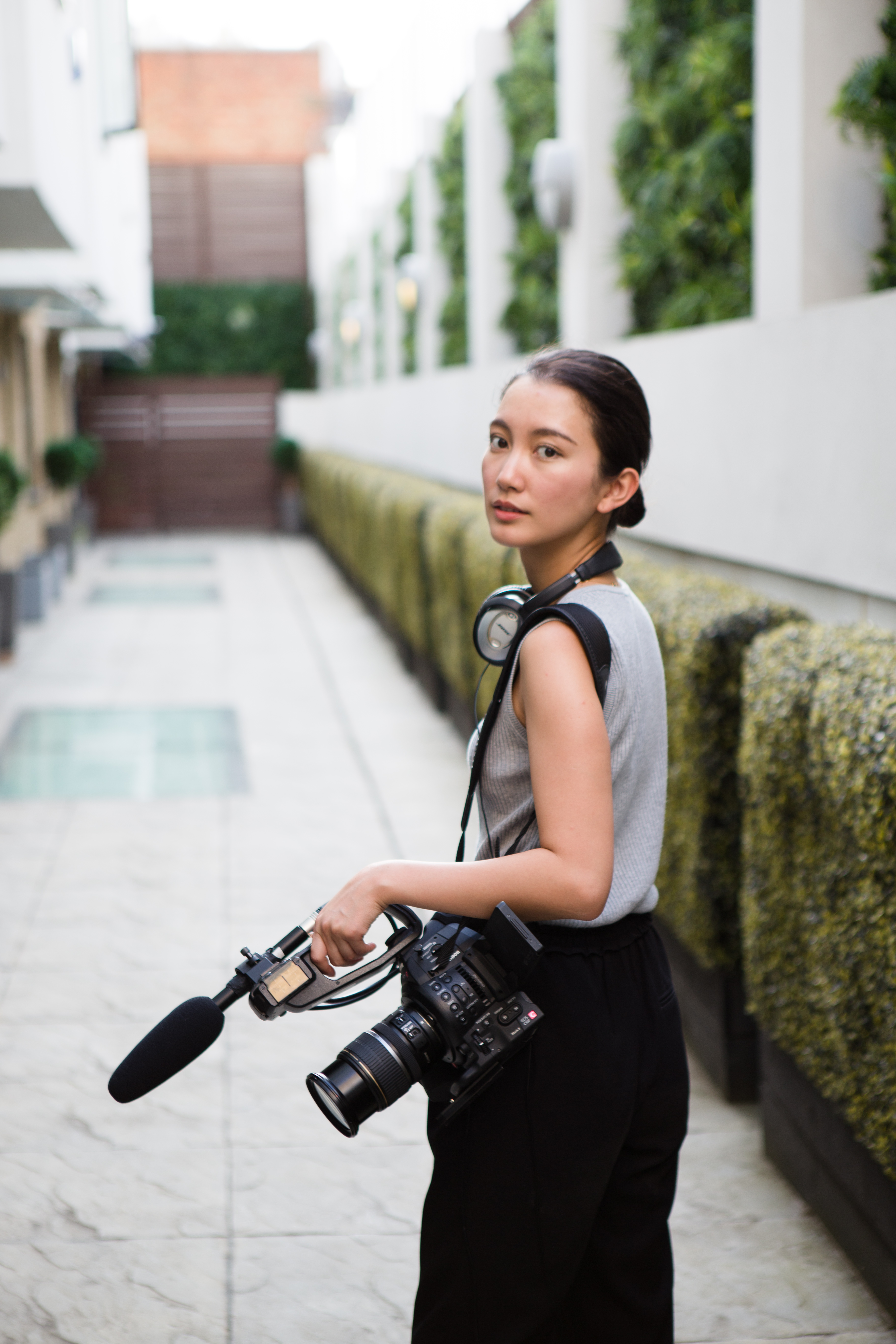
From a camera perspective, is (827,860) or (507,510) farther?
(827,860)

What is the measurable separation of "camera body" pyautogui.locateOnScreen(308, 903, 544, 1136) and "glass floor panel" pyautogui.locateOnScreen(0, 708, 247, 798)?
15.8ft

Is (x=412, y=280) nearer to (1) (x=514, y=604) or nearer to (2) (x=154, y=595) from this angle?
(2) (x=154, y=595)

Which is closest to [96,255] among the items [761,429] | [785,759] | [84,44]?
[84,44]

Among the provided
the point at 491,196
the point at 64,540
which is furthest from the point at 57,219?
the point at 64,540

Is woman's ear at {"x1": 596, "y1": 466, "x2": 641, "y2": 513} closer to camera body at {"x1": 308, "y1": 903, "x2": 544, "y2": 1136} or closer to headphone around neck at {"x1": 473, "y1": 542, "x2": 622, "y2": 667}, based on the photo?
headphone around neck at {"x1": 473, "y1": 542, "x2": 622, "y2": 667}

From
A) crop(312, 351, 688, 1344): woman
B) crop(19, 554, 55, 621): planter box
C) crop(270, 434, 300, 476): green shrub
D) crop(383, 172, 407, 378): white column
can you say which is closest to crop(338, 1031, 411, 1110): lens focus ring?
crop(312, 351, 688, 1344): woman

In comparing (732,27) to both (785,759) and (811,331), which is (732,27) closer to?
(811,331)

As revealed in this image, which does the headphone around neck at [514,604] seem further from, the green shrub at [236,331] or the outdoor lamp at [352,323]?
the green shrub at [236,331]

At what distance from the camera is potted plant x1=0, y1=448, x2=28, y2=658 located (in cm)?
857

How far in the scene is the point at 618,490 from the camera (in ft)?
5.47

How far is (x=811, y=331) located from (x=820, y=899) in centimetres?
193

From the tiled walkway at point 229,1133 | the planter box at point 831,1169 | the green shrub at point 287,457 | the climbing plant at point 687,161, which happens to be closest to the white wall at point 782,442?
the climbing plant at point 687,161

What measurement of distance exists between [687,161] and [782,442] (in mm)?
2174

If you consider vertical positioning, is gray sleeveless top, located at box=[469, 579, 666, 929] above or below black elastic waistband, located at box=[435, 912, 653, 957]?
above
